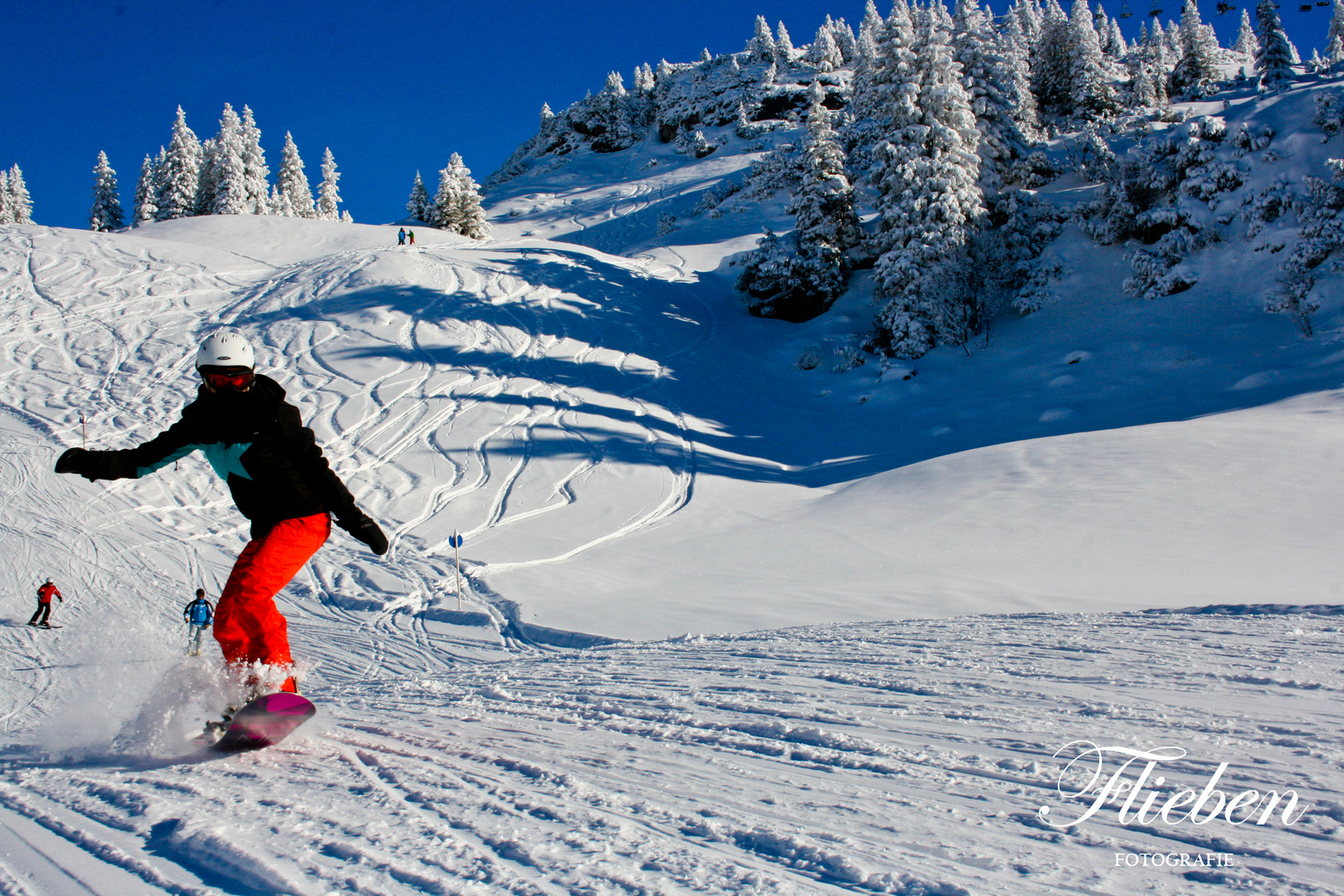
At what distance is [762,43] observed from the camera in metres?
100

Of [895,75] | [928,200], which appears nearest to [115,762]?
[928,200]

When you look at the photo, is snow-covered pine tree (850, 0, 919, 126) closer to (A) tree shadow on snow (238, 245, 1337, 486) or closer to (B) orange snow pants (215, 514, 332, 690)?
(A) tree shadow on snow (238, 245, 1337, 486)

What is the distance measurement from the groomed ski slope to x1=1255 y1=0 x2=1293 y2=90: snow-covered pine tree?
31.7 meters

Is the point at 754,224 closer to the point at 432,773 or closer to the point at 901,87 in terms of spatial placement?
the point at 901,87

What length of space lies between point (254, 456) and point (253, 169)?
68.6m

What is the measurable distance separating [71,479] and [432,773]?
17.6 meters

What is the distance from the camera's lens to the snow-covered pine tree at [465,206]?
5312 cm

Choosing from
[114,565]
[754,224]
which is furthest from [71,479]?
[754,224]

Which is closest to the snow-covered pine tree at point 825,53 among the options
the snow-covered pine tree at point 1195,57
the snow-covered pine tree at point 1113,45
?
the snow-covered pine tree at point 1113,45

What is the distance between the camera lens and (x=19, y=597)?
11203 mm

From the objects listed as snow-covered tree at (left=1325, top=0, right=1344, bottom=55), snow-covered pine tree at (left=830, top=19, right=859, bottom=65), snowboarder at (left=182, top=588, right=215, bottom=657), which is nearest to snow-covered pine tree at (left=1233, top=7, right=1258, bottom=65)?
snow-covered tree at (left=1325, top=0, right=1344, bottom=55)

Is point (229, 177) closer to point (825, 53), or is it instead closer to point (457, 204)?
point (457, 204)

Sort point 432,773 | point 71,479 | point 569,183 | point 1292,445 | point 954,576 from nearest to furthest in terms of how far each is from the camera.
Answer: point 432,773, point 954,576, point 1292,445, point 71,479, point 569,183

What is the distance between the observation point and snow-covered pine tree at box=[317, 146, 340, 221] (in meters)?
70.0
